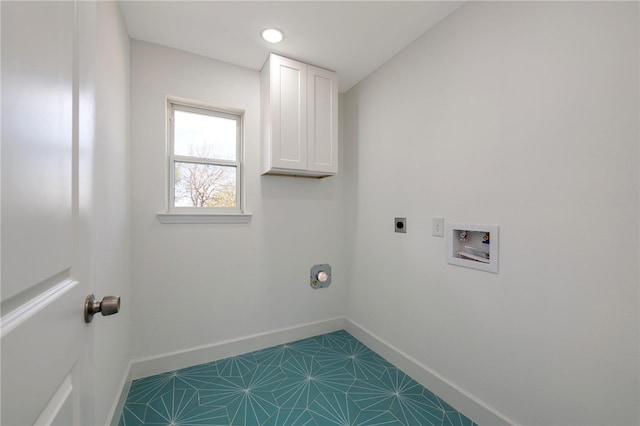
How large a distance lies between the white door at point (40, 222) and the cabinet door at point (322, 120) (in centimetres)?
176

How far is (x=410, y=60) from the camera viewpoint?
6.61 feet

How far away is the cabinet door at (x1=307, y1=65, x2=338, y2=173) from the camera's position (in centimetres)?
225

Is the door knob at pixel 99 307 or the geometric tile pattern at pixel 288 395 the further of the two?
the geometric tile pattern at pixel 288 395

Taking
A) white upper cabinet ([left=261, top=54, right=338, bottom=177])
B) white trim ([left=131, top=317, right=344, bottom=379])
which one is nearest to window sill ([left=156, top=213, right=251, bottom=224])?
white upper cabinet ([left=261, top=54, right=338, bottom=177])

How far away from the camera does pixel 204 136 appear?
A: 7.38ft

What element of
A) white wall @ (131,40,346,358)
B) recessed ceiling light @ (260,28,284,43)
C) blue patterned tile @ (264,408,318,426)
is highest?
recessed ceiling light @ (260,28,284,43)

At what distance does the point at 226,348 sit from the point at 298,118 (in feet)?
6.40

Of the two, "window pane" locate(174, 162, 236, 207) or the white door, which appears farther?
"window pane" locate(174, 162, 236, 207)

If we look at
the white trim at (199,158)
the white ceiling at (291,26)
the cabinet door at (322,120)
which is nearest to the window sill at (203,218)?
the white trim at (199,158)

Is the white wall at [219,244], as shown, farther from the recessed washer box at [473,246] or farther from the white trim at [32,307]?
the white trim at [32,307]

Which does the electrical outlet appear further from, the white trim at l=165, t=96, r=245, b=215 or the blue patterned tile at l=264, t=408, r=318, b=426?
the white trim at l=165, t=96, r=245, b=215

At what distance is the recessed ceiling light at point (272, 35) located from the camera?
1.86 m

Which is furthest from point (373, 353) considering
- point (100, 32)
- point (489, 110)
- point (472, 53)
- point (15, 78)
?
point (100, 32)

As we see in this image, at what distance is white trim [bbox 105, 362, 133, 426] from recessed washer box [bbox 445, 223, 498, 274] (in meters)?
2.06
